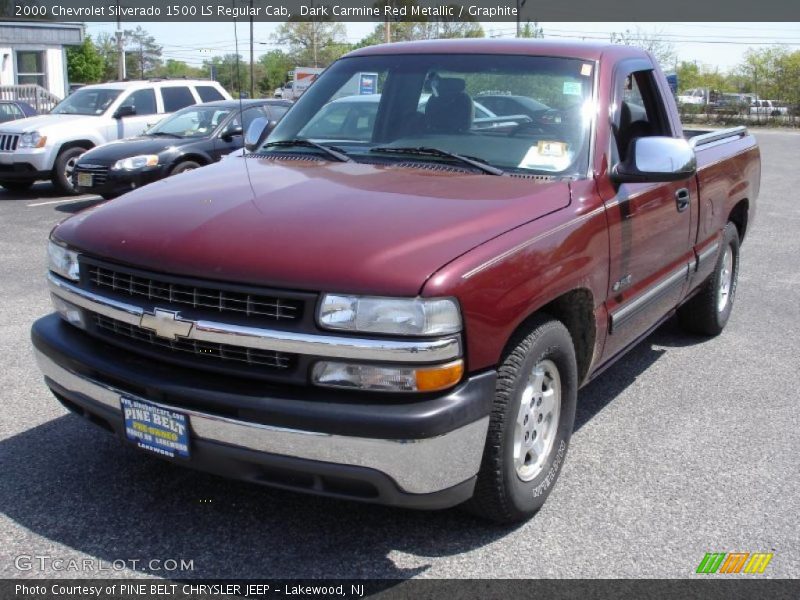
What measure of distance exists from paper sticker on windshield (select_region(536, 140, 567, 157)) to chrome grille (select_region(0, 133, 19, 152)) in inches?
458

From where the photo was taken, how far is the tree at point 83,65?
67812 mm

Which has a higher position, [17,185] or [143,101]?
[143,101]

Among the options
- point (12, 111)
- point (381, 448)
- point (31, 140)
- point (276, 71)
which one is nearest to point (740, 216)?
point (381, 448)

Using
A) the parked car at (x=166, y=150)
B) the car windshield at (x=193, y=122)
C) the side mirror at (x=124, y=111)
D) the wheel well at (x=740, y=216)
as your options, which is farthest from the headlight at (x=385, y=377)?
the side mirror at (x=124, y=111)

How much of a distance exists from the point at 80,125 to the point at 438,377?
41.5ft

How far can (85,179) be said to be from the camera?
38.9 feet

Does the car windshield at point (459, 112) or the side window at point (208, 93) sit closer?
the car windshield at point (459, 112)

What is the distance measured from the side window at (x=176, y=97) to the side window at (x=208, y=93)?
196mm

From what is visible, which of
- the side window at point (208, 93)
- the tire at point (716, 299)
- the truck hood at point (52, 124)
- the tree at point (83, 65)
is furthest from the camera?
the tree at point (83, 65)

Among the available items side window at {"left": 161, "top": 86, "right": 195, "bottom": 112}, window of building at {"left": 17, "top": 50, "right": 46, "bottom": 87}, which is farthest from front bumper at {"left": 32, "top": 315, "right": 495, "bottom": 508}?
window of building at {"left": 17, "top": 50, "right": 46, "bottom": 87}

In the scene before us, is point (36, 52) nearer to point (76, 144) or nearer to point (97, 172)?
point (76, 144)

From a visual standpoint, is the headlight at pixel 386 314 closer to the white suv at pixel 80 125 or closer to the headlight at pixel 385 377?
the headlight at pixel 385 377

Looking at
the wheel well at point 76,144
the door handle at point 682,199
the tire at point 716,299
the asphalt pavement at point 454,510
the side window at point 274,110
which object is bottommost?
the asphalt pavement at point 454,510

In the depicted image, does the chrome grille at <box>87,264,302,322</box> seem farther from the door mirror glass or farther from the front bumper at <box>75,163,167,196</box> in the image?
the front bumper at <box>75,163,167,196</box>
